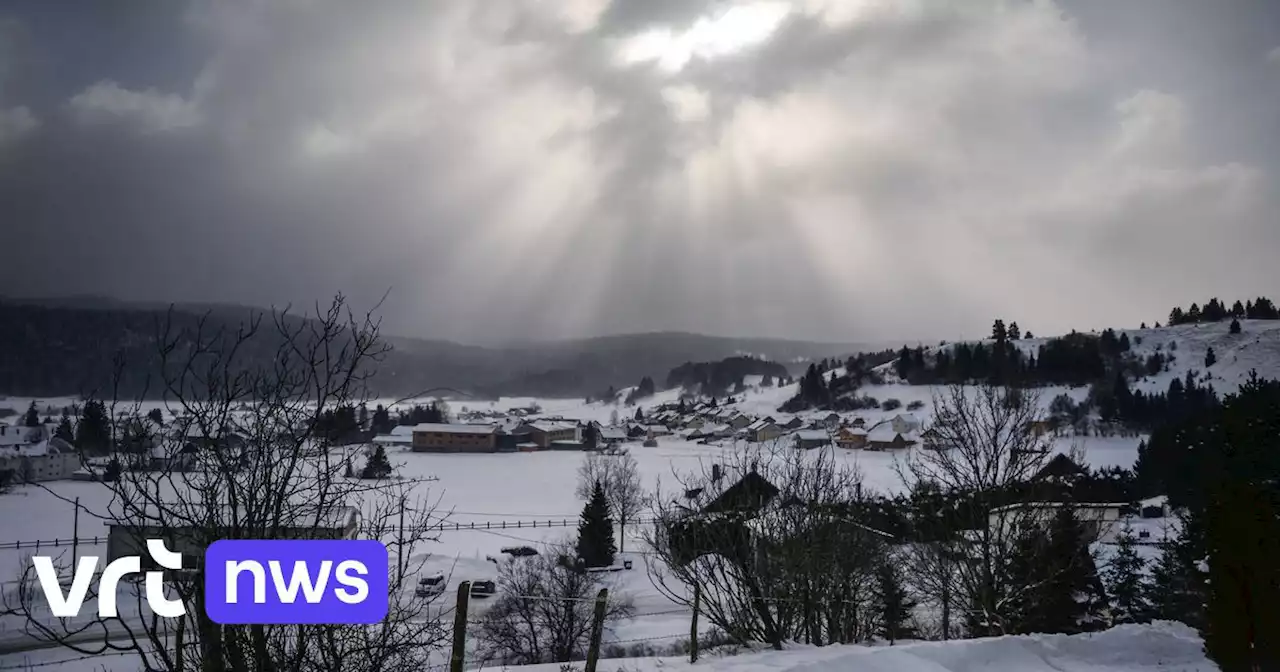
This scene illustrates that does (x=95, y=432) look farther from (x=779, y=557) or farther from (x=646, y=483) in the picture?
(x=646, y=483)

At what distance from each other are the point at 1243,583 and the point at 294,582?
8213 millimetres

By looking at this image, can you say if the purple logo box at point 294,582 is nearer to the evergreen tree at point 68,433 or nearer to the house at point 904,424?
the evergreen tree at point 68,433

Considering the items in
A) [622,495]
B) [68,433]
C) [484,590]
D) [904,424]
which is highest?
[68,433]

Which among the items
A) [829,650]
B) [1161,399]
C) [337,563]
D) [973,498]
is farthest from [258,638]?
[1161,399]

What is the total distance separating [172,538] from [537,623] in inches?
445

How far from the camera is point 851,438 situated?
63312mm

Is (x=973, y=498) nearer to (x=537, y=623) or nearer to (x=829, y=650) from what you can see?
(x=829, y=650)

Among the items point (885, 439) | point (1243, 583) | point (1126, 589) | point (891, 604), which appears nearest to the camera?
point (1243, 583)

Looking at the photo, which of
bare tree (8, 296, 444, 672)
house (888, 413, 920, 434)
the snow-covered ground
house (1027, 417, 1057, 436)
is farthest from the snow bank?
house (888, 413, 920, 434)

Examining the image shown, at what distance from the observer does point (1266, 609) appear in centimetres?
646

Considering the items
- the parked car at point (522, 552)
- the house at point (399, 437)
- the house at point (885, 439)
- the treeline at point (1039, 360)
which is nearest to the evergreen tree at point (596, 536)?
the parked car at point (522, 552)

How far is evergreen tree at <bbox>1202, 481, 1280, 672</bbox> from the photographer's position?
21.1ft

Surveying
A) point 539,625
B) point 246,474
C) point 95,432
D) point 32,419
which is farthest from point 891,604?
point 32,419

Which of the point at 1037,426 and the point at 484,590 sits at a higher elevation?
the point at 1037,426
